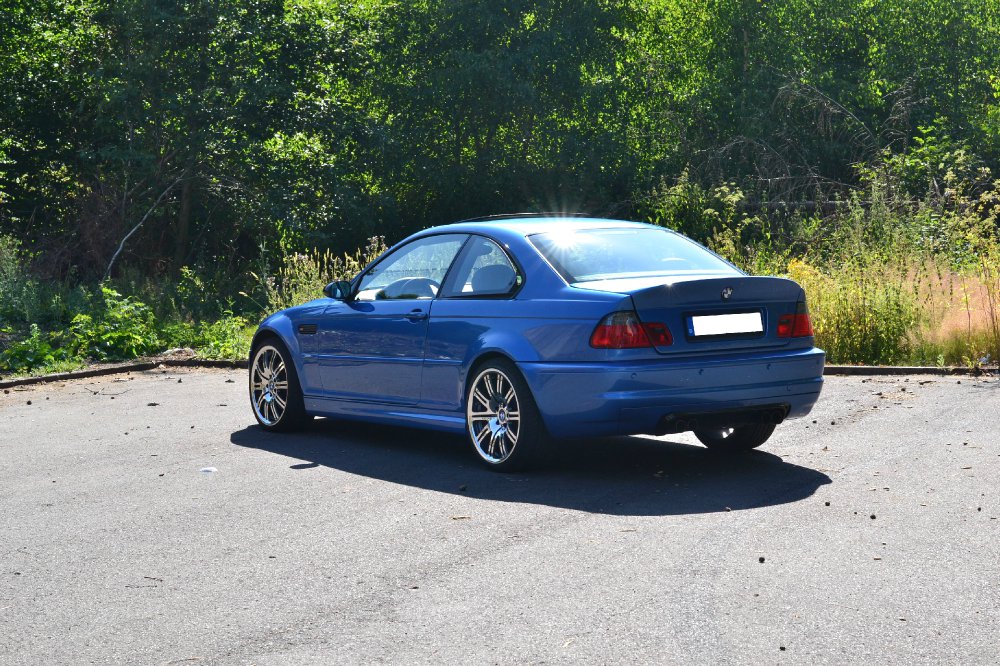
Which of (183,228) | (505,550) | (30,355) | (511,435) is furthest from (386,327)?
(183,228)

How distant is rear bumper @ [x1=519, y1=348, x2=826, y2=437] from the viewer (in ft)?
24.6

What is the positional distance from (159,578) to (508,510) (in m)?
2.04

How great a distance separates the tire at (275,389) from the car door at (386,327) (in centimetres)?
46

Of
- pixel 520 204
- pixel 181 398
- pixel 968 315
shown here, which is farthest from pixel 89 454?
pixel 520 204

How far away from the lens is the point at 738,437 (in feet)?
Answer: 29.3

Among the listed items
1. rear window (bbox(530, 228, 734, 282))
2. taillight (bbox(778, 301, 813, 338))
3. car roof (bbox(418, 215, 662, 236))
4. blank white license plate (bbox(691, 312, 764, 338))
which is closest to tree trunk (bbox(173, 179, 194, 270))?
car roof (bbox(418, 215, 662, 236))

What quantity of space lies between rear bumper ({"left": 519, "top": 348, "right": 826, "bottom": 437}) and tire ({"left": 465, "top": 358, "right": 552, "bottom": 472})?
12cm

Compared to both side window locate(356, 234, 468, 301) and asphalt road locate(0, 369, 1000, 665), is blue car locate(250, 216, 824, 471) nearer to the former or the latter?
side window locate(356, 234, 468, 301)

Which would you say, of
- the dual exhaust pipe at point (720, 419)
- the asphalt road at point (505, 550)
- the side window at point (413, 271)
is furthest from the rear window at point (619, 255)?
the asphalt road at point (505, 550)

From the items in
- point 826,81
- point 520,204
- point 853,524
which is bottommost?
point 853,524

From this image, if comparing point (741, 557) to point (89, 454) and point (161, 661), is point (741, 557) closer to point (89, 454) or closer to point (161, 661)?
point (161, 661)

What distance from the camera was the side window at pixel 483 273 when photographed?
835 centimetres

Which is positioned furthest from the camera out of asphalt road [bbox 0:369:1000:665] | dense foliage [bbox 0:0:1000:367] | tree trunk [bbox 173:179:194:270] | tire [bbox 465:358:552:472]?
tree trunk [bbox 173:179:194:270]

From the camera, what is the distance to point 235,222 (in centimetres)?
2581
